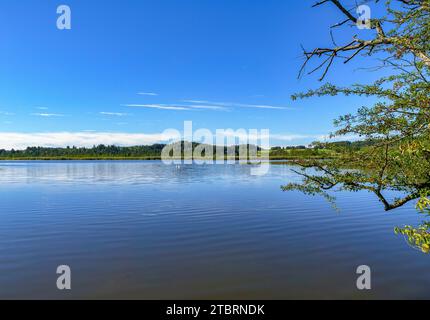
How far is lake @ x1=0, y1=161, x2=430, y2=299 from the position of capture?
7.60 m

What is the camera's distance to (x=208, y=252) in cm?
1016

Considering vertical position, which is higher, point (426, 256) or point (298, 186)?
point (298, 186)

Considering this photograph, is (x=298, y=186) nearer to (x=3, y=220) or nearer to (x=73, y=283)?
(x=73, y=283)

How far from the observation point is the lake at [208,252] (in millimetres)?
7598

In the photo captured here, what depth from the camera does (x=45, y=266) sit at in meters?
8.95

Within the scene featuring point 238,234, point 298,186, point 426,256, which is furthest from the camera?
point 238,234

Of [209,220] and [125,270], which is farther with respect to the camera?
[209,220]
